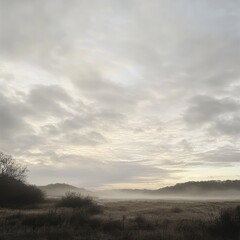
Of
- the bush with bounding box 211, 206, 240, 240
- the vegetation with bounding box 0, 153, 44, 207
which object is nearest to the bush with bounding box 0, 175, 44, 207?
the vegetation with bounding box 0, 153, 44, 207

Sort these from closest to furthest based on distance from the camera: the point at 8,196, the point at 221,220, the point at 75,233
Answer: the point at 75,233, the point at 221,220, the point at 8,196

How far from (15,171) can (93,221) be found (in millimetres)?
45891

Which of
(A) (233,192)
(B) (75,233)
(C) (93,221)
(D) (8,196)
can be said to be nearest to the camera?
(B) (75,233)

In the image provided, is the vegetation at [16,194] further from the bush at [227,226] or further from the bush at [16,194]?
the bush at [227,226]

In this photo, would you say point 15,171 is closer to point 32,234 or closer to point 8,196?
point 8,196

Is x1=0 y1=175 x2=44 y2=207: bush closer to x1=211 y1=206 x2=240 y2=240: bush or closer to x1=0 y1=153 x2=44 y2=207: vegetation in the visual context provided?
x1=0 y1=153 x2=44 y2=207: vegetation

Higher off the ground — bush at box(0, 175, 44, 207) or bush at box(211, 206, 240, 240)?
bush at box(0, 175, 44, 207)

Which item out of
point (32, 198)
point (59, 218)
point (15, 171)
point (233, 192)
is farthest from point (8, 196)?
point (233, 192)

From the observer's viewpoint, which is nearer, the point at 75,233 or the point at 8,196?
the point at 75,233

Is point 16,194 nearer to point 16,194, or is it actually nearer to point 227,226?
point 16,194

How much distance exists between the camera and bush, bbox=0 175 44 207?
184ft

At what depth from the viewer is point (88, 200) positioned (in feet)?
168

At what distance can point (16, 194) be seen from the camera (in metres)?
56.8

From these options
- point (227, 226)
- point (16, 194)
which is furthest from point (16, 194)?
point (227, 226)
